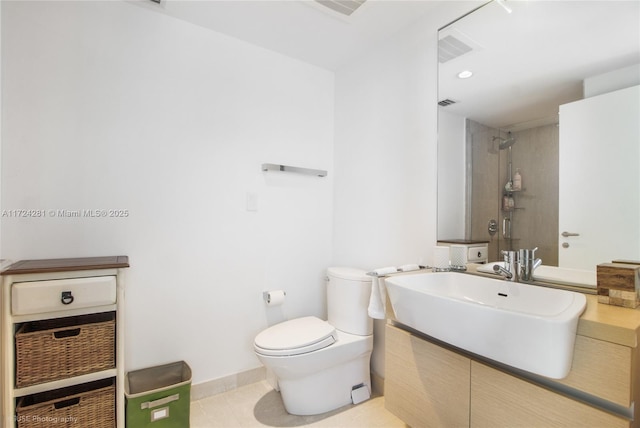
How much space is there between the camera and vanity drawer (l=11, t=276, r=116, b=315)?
45.5 inches

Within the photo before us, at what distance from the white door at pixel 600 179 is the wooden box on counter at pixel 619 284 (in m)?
0.13

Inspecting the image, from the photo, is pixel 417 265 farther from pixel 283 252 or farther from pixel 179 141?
pixel 179 141

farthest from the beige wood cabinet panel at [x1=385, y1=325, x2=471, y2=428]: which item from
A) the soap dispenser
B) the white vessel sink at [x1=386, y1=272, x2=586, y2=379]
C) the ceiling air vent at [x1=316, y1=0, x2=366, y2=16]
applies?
the ceiling air vent at [x1=316, y1=0, x2=366, y2=16]

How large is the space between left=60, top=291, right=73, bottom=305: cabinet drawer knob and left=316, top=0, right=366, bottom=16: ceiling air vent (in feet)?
5.92

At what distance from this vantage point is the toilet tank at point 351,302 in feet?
5.91

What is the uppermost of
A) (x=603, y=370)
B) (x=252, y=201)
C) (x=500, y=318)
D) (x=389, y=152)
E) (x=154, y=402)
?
(x=389, y=152)

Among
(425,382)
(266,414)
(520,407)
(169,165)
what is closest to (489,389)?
(520,407)

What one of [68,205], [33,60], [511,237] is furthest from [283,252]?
[33,60]

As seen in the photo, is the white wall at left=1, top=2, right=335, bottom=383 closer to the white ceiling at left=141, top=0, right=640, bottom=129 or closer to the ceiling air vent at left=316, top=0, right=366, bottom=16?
the white ceiling at left=141, top=0, right=640, bottom=129

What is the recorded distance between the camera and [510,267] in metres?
1.31

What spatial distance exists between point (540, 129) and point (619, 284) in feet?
2.24

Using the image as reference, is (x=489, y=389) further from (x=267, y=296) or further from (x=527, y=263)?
(x=267, y=296)

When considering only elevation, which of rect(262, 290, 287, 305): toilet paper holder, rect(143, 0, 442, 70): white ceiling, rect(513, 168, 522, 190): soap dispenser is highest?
rect(143, 0, 442, 70): white ceiling

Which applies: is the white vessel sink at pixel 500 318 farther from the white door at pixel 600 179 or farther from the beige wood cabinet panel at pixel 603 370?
the white door at pixel 600 179
